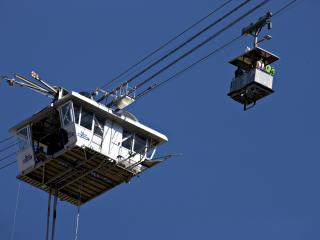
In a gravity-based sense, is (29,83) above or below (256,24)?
above

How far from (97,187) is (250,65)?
1826cm

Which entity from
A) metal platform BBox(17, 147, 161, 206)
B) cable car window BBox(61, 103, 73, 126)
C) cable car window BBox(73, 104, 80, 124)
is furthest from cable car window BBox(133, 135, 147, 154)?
cable car window BBox(61, 103, 73, 126)

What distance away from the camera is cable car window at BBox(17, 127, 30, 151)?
88637mm

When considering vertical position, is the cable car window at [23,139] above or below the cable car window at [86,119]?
above

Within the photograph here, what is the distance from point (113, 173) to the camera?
8731 cm

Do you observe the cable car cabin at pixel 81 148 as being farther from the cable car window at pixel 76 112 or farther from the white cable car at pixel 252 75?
the white cable car at pixel 252 75

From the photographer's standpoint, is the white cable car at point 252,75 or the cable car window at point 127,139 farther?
the cable car window at point 127,139

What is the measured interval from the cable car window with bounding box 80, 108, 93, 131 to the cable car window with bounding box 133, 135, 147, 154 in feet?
10.8

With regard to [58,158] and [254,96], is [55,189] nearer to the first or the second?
[58,158]

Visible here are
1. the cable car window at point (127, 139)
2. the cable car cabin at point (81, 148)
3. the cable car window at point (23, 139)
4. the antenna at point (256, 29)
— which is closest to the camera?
the antenna at point (256, 29)

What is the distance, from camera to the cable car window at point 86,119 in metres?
85.9

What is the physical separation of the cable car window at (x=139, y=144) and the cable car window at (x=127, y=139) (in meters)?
0.35

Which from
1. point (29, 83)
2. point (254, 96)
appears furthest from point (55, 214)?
point (254, 96)

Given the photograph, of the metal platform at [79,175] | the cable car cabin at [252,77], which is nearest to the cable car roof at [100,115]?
the metal platform at [79,175]
